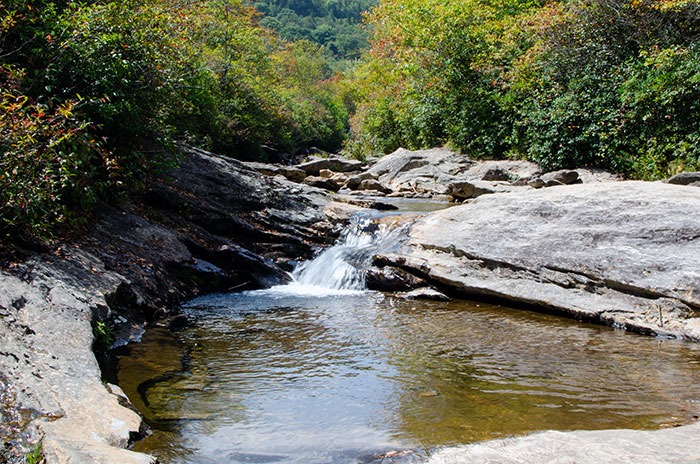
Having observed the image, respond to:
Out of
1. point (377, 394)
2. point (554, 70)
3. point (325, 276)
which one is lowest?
point (325, 276)

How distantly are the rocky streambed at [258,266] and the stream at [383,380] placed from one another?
0.51 metres

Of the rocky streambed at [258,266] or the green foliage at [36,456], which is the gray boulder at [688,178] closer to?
the rocky streambed at [258,266]

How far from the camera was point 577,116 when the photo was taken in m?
18.6

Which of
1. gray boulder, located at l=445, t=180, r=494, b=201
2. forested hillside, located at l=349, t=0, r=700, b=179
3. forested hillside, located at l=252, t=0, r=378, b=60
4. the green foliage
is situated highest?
forested hillside, located at l=252, t=0, r=378, b=60

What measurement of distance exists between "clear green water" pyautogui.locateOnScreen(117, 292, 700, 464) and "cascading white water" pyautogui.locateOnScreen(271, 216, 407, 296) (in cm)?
222

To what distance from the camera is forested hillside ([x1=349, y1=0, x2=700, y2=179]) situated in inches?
→ 625

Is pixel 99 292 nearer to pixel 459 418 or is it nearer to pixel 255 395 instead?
pixel 255 395

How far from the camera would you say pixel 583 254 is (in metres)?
8.88

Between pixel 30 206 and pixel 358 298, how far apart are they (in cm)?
558

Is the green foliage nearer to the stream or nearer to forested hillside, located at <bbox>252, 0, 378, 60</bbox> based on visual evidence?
the stream

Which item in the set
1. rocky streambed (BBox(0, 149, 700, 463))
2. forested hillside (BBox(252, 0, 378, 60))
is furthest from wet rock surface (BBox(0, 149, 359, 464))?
forested hillside (BBox(252, 0, 378, 60))

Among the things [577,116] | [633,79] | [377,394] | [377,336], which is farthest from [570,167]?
[377,394]

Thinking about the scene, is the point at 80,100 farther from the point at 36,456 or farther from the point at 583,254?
the point at 583,254

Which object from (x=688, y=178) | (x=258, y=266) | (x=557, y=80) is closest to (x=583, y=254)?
(x=688, y=178)
